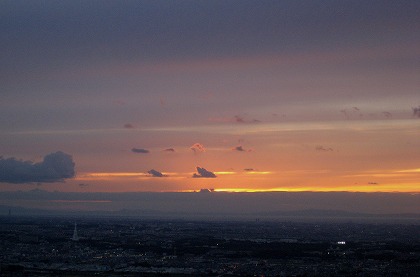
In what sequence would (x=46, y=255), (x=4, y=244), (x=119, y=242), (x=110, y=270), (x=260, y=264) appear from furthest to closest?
(x=119, y=242) < (x=4, y=244) < (x=46, y=255) < (x=260, y=264) < (x=110, y=270)

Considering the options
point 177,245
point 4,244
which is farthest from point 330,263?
point 4,244

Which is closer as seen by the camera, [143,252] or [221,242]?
[143,252]

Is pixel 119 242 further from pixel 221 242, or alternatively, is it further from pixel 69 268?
pixel 69 268

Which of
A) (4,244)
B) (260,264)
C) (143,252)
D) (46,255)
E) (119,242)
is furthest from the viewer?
(119,242)

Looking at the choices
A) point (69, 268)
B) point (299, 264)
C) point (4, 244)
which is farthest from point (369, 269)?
point (4, 244)

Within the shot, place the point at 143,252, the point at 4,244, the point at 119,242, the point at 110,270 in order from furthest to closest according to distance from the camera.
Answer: the point at 119,242
the point at 4,244
the point at 143,252
the point at 110,270

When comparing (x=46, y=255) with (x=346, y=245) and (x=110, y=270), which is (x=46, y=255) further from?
(x=346, y=245)

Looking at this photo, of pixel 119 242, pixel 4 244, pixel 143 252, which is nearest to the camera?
pixel 143 252

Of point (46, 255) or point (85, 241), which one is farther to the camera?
point (85, 241)

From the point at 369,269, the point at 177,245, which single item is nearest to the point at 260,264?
the point at 369,269
